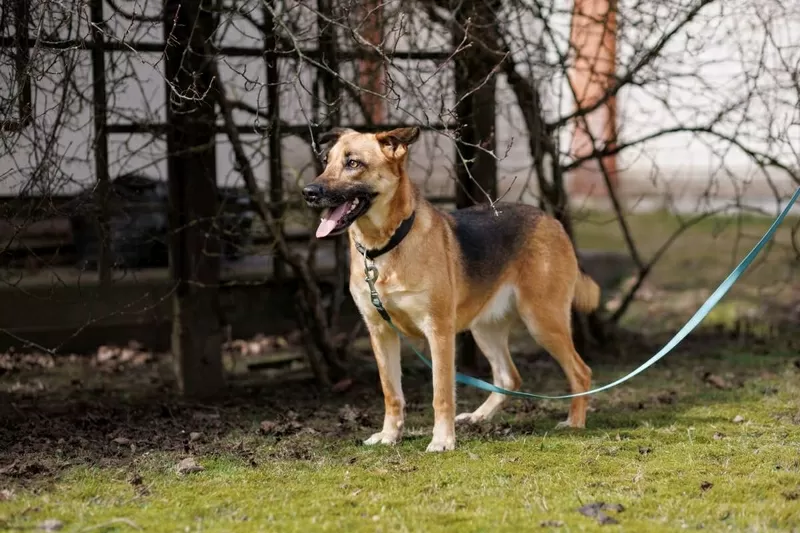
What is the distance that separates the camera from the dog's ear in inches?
212

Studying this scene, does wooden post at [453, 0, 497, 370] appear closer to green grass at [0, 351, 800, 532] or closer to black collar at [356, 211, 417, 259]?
black collar at [356, 211, 417, 259]

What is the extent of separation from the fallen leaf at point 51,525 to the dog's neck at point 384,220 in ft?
7.20

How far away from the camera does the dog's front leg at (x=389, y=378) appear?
5828 mm

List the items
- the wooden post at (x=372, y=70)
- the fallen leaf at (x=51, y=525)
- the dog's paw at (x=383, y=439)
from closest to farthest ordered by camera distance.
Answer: the fallen leaf at (x=51, y=525), the dog's paw at (x=383, y=439), the wooden post at (x=372, y=70)

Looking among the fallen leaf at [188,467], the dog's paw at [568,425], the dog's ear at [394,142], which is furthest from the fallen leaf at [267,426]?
the dog's ear at [394,142]

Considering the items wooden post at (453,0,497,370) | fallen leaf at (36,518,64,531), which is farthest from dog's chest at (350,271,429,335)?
fallen leaf at (36,518,64,531)

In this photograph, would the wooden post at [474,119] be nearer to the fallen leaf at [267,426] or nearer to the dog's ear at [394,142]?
the dog's ear at [394,142]

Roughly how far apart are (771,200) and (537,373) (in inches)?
325

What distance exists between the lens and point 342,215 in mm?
5363

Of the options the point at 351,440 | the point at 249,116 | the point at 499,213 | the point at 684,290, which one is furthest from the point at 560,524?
the point at 684,290

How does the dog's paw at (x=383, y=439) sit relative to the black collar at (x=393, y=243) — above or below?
below

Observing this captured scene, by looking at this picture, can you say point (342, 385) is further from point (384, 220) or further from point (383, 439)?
point (384, 220)

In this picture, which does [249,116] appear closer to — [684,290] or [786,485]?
[786,485]

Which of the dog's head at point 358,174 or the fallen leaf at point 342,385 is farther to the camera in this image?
the fallen leaf at point 342,385
